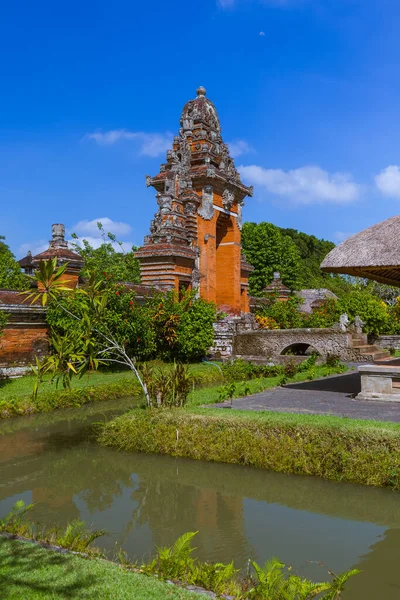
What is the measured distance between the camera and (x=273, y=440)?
22.4ft

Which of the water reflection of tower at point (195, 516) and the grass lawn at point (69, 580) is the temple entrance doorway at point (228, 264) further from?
the grass lawn at point (69, 580)

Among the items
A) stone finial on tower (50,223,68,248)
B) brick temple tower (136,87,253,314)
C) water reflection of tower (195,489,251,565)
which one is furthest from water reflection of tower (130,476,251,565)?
brick temple tower (136,87,253,314)

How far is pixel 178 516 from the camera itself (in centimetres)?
548

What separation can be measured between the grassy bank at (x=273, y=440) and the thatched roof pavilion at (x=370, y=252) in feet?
10.2

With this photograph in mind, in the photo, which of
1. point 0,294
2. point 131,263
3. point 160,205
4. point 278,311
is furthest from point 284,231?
point 0,294

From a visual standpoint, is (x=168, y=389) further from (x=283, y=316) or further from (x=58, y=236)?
(x=283, y=316)

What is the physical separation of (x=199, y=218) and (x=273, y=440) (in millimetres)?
14757

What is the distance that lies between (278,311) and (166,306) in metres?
7.58

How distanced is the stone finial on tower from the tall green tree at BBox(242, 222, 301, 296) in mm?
25943

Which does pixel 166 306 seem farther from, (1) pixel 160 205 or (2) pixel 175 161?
(2) pixel 175 161

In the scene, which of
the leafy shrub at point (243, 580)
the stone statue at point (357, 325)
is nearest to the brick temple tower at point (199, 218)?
the stone statue at point (357, 325)

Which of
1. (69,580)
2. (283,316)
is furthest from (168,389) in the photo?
(283,316)

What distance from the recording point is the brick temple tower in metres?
18.7

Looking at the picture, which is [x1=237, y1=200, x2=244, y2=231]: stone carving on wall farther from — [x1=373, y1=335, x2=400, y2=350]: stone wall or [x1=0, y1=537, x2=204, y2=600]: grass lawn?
[x1=0, y1=537, x2=204, y2=600]: grass lawn
